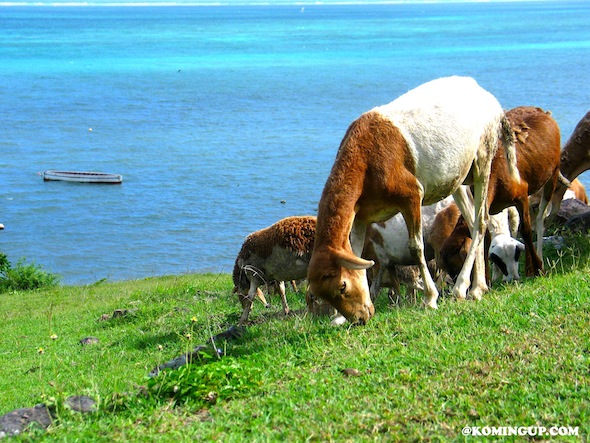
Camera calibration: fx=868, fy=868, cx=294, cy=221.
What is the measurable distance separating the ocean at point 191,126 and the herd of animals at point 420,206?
14.3 metres

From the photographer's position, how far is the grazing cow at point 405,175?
8.13 metres

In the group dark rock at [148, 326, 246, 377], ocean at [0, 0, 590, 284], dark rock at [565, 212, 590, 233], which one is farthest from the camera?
ocean at [0, 0, 590, 284]

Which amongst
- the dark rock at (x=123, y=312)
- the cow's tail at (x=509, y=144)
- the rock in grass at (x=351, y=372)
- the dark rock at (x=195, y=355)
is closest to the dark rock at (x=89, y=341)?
the dark rock at (x=123, y=312)

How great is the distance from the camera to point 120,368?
9719mm

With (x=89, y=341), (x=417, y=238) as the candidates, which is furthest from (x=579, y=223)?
(x=89, y=341)

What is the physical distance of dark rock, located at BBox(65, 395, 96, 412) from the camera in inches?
268

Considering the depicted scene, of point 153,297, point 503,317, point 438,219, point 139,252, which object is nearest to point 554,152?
point 438,219

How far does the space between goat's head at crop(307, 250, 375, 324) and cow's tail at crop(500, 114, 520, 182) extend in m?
3.21

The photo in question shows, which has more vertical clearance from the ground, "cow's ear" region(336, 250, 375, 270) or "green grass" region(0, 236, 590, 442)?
"cow's ear" region(336, 250, 375, 270)

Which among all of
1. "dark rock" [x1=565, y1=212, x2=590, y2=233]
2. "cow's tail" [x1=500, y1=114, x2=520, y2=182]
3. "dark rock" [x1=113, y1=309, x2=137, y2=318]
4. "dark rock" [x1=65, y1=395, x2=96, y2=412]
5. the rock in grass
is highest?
"cow's tail" [x1=500, y1=114, x2=520, y2=182]

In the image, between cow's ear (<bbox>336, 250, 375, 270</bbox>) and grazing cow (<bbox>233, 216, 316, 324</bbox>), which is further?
grazing cow (<bbox>233, 216, 316, 324</bbox>)

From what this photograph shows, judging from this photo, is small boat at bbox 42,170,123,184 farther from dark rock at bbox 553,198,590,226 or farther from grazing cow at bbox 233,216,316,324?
grazing cow at bbox 233,216,316,324

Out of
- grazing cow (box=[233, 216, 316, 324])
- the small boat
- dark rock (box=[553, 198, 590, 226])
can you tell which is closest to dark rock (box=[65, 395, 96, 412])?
grazing cow (box=[233, 216, 316, 324])

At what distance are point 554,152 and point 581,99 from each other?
156ft
